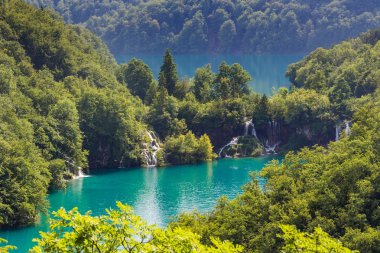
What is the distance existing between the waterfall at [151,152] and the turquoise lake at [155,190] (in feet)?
7.13

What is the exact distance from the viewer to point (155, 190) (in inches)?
2847

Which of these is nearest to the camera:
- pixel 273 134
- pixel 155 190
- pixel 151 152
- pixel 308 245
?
pixel 308 245

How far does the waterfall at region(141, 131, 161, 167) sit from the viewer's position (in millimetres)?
86250

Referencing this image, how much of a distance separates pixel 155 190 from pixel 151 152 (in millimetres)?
15336

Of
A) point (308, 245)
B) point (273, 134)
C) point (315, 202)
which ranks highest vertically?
point (273, 134)

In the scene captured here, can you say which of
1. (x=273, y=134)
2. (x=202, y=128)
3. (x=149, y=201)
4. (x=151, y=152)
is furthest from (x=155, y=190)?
(x=273, y=134)

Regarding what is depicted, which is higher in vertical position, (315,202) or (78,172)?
(78,172)

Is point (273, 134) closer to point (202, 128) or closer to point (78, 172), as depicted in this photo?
point (202, 128)

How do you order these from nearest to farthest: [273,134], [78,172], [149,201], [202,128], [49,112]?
[149,201] → [49,112] → [78,172] → [202,128] → [273,134]

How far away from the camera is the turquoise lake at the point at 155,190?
2480 inches

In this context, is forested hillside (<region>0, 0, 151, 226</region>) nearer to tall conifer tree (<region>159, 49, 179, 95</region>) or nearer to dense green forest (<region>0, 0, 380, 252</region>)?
dense green forest (<region>0, 0, 380, 252</region>)

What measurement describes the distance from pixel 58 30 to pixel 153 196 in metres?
37.0

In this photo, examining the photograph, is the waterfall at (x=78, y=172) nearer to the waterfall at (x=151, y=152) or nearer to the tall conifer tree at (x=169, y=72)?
the waterfall at (x=151, y=152)

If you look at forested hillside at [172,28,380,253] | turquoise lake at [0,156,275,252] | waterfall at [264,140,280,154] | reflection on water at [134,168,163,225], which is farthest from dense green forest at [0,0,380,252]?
reflection on water at [134,168,163,225]
